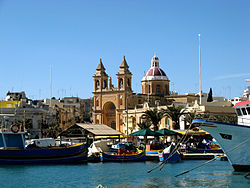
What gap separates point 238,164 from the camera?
38.1 m

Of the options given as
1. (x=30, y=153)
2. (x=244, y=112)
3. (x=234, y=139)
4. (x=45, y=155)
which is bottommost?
(x=45, y=155)

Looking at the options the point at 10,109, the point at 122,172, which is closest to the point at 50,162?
the point at 122,172

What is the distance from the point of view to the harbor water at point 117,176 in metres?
34.3

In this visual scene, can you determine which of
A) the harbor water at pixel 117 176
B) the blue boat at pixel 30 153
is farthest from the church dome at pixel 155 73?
the harbor water at pixel 117 176

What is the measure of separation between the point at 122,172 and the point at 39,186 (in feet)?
30.1

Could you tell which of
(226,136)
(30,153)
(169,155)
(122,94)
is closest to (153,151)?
(169,155)

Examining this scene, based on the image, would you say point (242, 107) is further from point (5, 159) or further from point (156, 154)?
point (5, 159)

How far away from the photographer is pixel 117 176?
126 ft

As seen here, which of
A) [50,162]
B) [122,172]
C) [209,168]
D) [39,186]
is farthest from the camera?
[50,162]

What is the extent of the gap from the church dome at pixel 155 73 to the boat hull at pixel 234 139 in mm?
79229

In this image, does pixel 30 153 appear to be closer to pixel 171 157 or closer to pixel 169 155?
pixel 169 155

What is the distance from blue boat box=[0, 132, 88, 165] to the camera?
46000 mm

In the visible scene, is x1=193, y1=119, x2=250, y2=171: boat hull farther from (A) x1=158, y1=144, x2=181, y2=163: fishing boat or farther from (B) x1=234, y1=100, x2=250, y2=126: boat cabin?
(A) x1=158, y1=144, x2=181, y2=163: fishing boat

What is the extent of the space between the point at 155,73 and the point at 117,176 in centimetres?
8131
